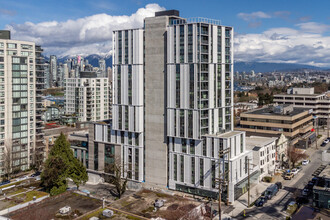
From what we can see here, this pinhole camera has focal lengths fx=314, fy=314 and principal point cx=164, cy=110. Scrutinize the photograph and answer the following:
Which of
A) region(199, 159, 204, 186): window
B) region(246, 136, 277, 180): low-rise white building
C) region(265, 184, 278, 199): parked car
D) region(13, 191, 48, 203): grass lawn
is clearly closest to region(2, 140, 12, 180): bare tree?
region(13, 191, 48, 203): grass lawn

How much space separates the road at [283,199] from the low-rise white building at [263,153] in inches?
234

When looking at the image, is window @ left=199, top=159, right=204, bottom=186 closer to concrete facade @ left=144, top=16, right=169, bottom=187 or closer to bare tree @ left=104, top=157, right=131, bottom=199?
concrete facade @ left=144, top=16, right=169, bottom=187

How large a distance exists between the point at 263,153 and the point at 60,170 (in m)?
51.2

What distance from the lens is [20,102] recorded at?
95750 mm

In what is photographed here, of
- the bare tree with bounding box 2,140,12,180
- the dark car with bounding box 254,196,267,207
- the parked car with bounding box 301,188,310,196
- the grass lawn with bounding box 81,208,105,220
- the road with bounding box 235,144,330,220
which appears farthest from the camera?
the bare tree with bounding box 2,140,12,180

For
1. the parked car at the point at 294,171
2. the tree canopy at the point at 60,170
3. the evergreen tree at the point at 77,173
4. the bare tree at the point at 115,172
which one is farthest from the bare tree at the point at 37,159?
the parked car at the point at 294,171

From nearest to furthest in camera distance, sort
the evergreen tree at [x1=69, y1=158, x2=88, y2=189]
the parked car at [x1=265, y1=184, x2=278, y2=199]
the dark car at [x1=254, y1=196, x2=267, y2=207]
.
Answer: the dark car at [x1=254, y1=196, x2=267, y2=207], the parked car at [x1=265, y1=184, x2=278, y2=199], the evergreen tree at [x1=69, y1=158, x2=88, y2=189]

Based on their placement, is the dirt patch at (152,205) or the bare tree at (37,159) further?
the bare tree at (37,159)

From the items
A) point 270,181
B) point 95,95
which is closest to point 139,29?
point 270,181

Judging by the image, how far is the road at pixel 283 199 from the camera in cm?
6241

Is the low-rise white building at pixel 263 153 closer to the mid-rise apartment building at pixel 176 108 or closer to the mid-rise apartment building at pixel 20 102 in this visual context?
the mid-rise apartment building at pixel 176 108

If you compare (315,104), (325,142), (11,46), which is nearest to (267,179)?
(325,142)

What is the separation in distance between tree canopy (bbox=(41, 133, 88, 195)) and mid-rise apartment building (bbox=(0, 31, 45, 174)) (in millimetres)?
25480

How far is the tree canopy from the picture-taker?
222 ft
